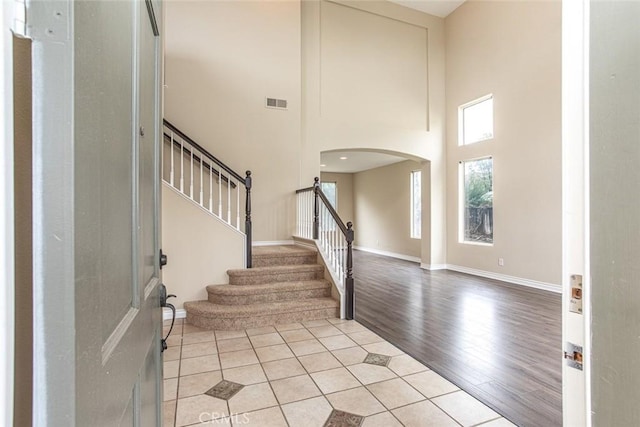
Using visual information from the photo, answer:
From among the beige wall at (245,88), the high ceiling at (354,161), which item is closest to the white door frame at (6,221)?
the beige wall at (245,88)

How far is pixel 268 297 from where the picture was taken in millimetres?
3615

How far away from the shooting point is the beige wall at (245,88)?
456 cm

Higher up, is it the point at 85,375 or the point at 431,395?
the point at 85,375

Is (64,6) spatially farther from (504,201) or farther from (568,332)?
(504,201)

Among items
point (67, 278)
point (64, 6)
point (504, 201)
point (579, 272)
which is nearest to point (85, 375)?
point (67, 278)

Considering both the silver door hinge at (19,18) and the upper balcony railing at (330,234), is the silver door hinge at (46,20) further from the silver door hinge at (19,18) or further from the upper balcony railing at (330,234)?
the upper balcony railing at (330,234)

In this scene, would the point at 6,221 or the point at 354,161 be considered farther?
the point at 354,161

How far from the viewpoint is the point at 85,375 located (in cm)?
45

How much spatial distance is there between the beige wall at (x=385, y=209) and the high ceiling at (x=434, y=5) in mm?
3368

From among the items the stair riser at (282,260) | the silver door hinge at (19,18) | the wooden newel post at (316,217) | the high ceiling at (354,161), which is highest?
the high ceiling at (354,161)

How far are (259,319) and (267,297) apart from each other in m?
0.30

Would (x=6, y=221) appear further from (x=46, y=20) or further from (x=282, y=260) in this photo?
(x=282, y=260)

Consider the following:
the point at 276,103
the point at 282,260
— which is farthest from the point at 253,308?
the point at 276,103

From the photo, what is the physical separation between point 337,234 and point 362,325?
1080mm
